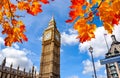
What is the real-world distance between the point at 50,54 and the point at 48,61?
3522mm

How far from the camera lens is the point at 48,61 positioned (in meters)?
68.8

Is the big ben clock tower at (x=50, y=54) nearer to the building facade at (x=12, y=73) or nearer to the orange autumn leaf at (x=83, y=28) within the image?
the building facade at (x=12, y=73)

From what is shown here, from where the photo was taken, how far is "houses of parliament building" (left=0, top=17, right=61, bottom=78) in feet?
204

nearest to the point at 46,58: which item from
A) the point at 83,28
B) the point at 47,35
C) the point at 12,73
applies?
the point at 47,35

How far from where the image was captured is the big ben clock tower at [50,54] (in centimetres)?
6494

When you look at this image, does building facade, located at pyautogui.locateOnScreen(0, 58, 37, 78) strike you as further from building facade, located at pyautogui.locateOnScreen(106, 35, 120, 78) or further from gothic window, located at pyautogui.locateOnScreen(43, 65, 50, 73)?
building facade, located at pyautogui.locateOnScreen(106, 35, 120, 78)

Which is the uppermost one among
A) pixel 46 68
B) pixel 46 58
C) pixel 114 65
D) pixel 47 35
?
pixel 47 35

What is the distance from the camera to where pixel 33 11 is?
2.41 m

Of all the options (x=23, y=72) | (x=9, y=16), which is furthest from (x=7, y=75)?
(x=9, y=16)

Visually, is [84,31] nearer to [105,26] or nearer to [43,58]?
[105,26]

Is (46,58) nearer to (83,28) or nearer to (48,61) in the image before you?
(48,61)

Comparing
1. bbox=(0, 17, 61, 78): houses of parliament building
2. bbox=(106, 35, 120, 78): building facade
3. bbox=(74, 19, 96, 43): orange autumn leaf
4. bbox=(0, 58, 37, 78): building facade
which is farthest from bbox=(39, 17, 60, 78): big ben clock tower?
bbox=(74, 19, 96, 43): orange autumn leaf

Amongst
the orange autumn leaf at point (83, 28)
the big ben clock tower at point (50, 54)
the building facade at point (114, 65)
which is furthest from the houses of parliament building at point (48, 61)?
the orange autumn leaf at point (83, 28)

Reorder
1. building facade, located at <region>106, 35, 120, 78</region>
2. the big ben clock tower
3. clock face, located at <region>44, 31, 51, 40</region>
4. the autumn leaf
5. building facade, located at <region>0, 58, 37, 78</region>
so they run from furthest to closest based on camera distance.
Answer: clock face, located at <region>44, 31, 51, 40</region> → the big ben clock tower → building facade, located at <region>0, 58, 37, 78</region> → building facade, located at <region>106, 35, 120, 78</region> → the autumn leaf
